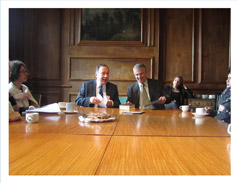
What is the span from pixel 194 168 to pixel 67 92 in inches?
172

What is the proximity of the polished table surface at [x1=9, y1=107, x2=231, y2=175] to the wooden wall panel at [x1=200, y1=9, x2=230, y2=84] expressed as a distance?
4154 mm

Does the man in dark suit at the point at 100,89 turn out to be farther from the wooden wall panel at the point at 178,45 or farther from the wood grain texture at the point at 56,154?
the wooden wall panel at the point at 178,45

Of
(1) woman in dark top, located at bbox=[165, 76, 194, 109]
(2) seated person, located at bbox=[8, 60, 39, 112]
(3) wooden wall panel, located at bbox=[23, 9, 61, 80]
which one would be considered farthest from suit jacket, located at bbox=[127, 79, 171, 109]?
(3) wooden wall panel, located at bbox=[23, 9, 61, 80]

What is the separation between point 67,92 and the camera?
186 inches

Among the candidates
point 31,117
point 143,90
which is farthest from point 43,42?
point 31,117

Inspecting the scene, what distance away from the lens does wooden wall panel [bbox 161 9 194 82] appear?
4.77 metres

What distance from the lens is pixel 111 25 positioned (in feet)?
15.6

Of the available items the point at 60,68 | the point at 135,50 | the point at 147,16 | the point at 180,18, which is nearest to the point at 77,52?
the point at 60,68

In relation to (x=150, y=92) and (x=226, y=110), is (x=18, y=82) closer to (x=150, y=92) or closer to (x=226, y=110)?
(x=150, y=92)

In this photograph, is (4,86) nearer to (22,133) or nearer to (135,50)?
(22,133)

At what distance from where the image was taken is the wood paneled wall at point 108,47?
4.69 meters

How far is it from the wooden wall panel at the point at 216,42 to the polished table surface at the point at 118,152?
415cm

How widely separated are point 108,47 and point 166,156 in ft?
13.8

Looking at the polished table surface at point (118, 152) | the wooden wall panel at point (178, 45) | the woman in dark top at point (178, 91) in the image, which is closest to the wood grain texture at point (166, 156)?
the polished table surface at point (118, 152)
